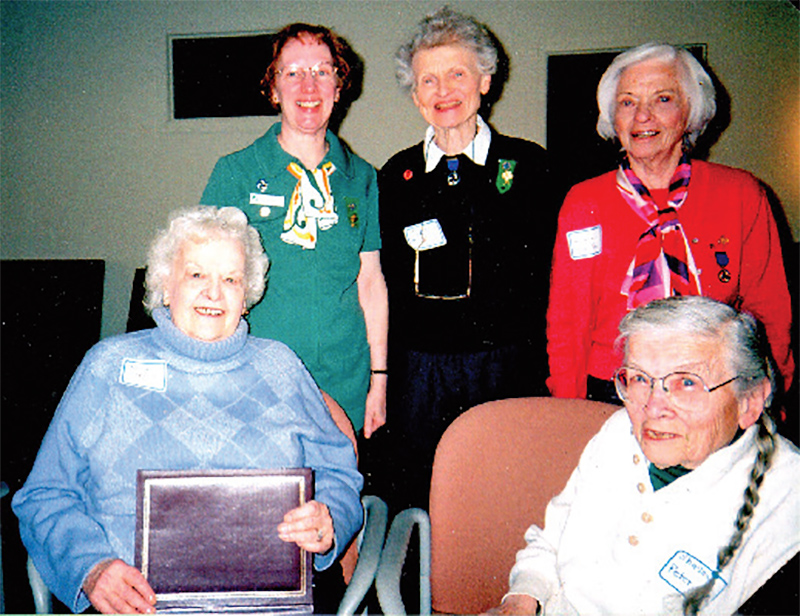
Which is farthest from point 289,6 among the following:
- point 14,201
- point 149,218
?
point 14,201

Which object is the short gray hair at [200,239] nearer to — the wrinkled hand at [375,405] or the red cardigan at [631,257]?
the wrinkled hand at [375,405]

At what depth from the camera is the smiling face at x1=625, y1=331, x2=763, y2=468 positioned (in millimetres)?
1229

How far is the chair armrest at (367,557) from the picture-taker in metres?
1.25

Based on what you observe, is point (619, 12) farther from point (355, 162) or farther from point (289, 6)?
point (355, 162)

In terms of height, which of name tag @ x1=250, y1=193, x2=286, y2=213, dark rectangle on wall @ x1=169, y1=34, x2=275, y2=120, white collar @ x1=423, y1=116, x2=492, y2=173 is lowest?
name tag @ x1=250, y1=193, x2=286, y2=213

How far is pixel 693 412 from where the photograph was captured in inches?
48.5

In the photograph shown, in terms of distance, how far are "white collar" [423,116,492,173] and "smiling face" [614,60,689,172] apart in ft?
1.57

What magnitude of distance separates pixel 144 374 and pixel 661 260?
1.62 m

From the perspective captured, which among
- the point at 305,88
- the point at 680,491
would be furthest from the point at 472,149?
the point at 680,491

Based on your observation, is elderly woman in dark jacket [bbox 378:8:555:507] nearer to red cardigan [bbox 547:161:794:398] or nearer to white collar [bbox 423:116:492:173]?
white collar [bbox 423:116:492:173]

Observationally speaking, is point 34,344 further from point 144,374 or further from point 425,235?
point 425,235

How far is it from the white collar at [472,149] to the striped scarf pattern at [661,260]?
582mm

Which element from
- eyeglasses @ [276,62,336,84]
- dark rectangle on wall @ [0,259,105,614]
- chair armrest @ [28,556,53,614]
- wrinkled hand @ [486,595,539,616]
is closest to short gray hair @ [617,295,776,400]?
wrinkled hand @ [486,595,539,616]

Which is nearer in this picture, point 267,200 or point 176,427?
point 176,427
